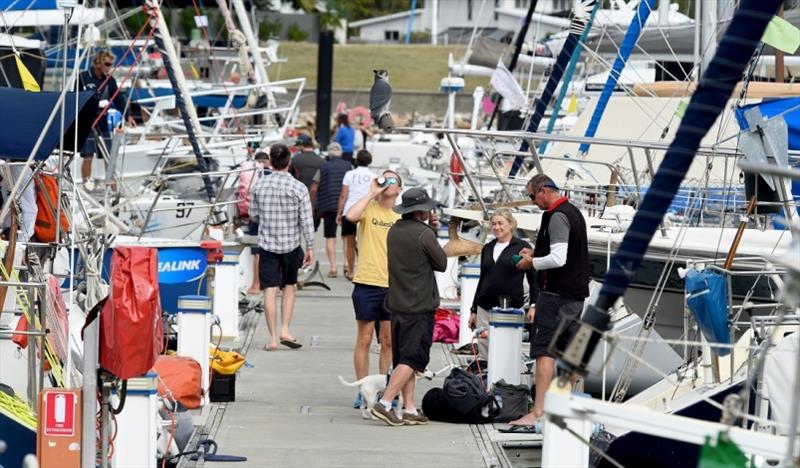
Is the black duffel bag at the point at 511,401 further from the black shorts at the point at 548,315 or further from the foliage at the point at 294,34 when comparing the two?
the foliage at the point at 294,34

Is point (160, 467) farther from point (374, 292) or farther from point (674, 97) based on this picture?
point (674, 97)

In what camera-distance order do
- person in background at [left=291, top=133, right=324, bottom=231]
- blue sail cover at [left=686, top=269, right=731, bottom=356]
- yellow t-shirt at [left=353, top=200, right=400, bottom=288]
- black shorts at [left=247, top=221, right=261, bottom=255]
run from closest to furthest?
blue sail cover at [left=686, top=269, right=731, bottom=356] → yellow t-shirt at [left=353, top=200, right=400, bottom=288] → black shorts at [left=247, top=221, right=261, bottom=255] → person in background at [left=291, top=133, right=324, bottom=231]

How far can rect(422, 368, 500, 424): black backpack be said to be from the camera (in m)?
9.96

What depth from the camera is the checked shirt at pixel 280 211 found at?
40.7 ft

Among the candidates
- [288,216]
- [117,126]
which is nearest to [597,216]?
[288,216]

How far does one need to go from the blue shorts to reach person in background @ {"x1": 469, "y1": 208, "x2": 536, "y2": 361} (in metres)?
1.08

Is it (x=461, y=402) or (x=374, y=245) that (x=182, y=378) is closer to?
(x=374, y=245)

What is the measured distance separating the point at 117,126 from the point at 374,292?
1050 centimetres

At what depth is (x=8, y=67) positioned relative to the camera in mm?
12977

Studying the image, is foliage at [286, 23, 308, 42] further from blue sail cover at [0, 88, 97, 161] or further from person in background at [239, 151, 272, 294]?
blue sail cover at [0, 88, 97, 161]

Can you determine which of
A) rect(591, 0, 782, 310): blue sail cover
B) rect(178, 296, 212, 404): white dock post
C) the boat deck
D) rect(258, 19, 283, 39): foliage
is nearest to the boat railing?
the boat deck

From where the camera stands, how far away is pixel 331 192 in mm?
18047

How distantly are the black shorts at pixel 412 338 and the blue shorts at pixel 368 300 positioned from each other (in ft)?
2.13

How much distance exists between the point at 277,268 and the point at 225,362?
6.28 feet
